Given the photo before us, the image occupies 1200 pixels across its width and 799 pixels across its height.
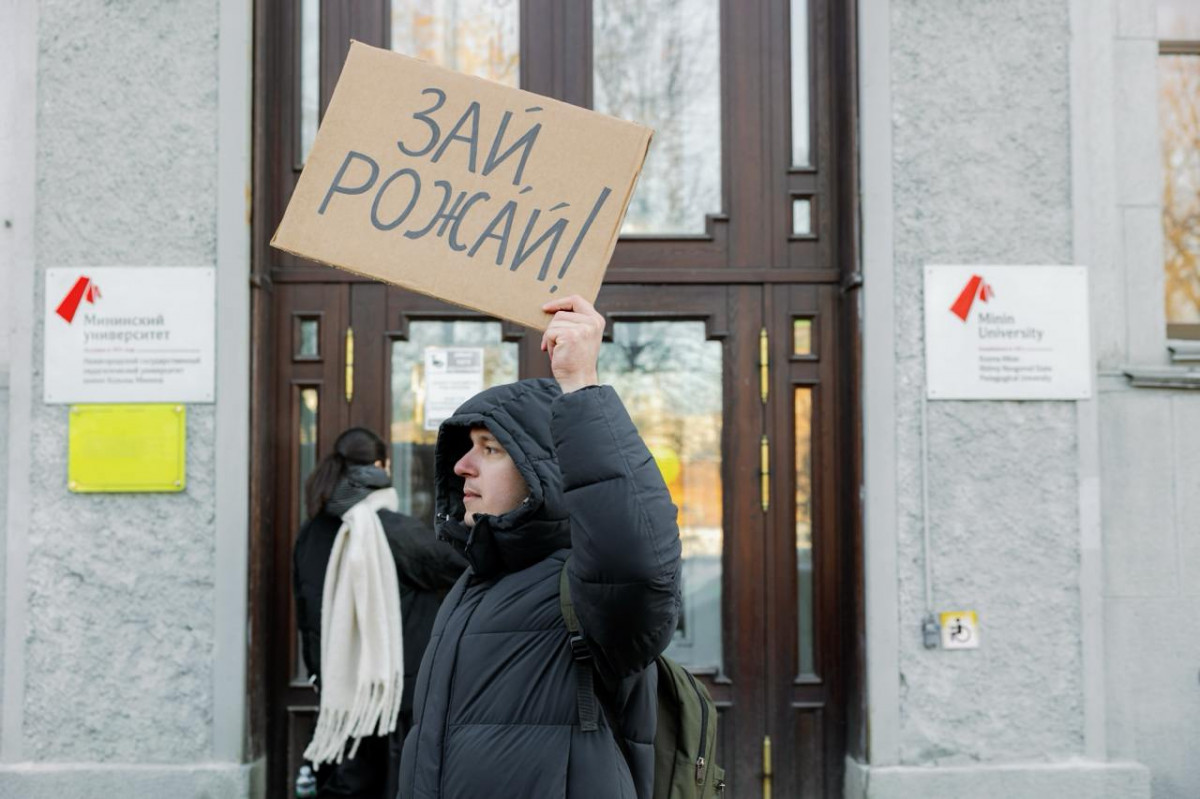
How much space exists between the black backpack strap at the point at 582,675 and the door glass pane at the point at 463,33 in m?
3.51

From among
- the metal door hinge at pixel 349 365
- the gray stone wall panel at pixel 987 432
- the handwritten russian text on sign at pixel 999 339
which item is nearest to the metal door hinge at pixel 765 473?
the gray stone wall panel at pixel 987 432

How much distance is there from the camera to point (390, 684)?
164 inches

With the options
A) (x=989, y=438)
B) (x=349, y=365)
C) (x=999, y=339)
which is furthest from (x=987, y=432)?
(x=349, y=365)

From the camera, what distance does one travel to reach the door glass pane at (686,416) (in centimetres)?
475

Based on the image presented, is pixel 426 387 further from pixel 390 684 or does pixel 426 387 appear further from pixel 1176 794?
pixel 1176 794

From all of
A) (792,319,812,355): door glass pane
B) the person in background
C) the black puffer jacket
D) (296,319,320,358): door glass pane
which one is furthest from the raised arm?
(296,319,320,358): door glass pane

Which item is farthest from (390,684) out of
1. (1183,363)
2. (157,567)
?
(1183,363)

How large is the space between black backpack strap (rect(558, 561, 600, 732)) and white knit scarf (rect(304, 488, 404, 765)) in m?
2.43

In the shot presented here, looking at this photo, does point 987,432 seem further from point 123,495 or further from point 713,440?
point 123,495

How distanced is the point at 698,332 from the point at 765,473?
689mm

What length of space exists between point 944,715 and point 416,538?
2230mm

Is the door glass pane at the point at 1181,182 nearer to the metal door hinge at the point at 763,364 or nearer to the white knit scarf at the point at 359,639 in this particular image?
the metal door hinge at the point at 763,364

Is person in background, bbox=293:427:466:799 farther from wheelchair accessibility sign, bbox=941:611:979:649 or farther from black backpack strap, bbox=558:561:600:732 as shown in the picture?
black backpack strap, bbox=558:561:600:732

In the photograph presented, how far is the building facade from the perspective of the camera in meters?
4.30
